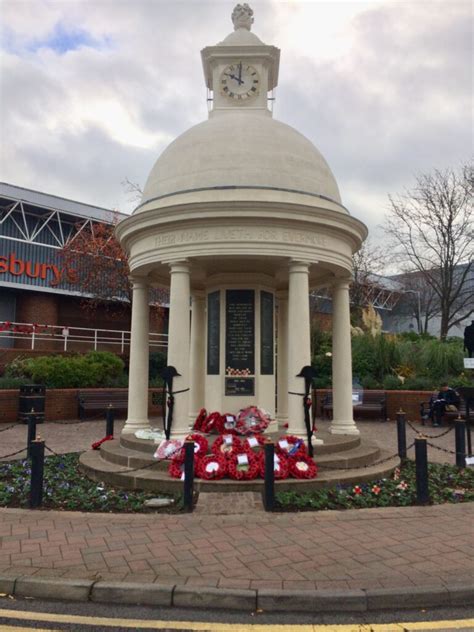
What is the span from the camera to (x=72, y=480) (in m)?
8.90

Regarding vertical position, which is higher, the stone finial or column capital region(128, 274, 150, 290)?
A: the stone finial

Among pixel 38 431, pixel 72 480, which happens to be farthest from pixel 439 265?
pixel 72 480

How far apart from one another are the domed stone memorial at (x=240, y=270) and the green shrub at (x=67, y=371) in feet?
28.2

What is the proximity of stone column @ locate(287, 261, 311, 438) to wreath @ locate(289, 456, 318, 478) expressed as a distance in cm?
120

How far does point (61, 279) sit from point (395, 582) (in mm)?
29376

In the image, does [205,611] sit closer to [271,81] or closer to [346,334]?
[346,334]

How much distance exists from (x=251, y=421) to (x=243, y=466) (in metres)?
2.68

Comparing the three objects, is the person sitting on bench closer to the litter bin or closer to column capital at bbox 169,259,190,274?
column capital at bbox 169,259,190,274

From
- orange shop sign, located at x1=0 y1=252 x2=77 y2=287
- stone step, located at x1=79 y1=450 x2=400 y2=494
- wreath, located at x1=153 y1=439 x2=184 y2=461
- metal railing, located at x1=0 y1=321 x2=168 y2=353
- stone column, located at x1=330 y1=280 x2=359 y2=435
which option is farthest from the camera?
Result: orange shop sign, located at x1=0 y1=252 x2=77 y2=287

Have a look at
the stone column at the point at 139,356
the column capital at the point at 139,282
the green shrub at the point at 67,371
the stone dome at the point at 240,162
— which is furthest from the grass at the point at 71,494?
the green shrub at the point at 67,371

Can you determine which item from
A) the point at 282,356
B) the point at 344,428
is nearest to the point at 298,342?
the point at 344,428

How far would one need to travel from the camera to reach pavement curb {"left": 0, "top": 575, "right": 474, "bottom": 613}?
4363mm

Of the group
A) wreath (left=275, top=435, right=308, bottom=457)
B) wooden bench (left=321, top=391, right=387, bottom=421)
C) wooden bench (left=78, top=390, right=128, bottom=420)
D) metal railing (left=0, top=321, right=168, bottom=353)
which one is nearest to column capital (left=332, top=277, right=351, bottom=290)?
wreath (left=275, top=435, right=308, bottom=457)

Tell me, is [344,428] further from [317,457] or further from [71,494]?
[71,494]
